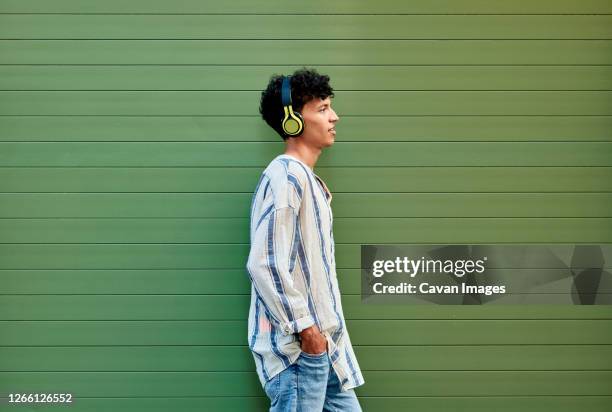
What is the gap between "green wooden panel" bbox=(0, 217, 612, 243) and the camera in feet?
11.5

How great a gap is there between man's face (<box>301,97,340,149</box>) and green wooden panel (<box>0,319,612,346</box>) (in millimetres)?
1132

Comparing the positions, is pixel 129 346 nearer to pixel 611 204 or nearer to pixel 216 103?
pixel 216 103

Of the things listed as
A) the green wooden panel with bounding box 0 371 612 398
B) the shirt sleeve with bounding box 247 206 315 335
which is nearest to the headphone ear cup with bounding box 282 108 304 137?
the shirt sleeve with bounding box 247 206 315 335

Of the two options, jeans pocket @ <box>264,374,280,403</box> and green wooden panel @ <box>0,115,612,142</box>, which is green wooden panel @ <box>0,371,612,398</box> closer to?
jeans pocket @ <box>264,374,280,403</box>

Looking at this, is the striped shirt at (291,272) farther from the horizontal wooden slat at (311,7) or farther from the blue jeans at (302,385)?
the horizontal wooden slat at (311,7)

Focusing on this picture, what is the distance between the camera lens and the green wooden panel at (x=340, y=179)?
3523 mm

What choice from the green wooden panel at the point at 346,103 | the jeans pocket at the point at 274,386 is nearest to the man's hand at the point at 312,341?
the jeans pocket at the point at 274,386

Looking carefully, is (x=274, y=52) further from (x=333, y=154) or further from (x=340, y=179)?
(x=340, y=179)

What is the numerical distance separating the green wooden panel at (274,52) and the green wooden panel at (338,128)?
320mm

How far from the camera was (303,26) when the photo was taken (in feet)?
11.6

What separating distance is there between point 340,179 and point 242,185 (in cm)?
55

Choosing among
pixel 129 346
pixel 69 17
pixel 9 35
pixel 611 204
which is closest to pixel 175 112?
pixel 69 17

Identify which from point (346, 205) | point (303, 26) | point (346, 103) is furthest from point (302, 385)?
point (303, 26)

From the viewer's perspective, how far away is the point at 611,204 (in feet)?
11.6
